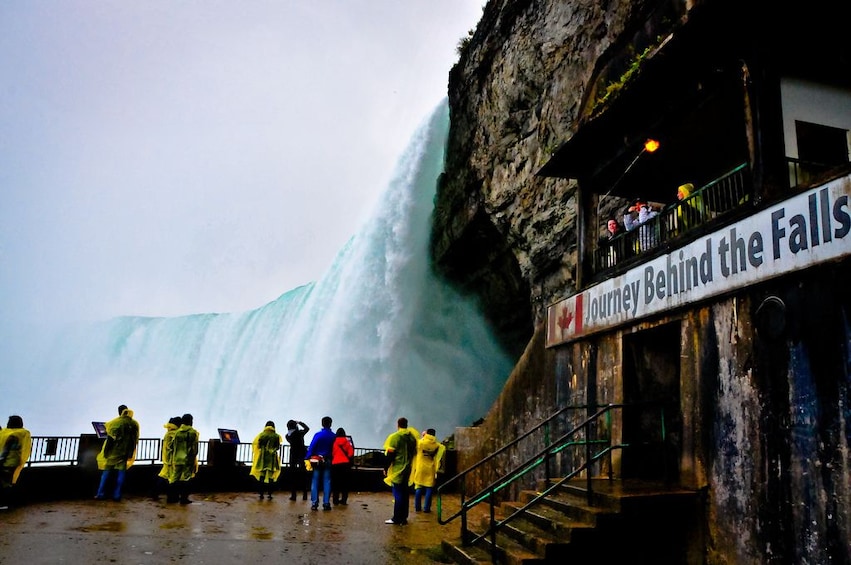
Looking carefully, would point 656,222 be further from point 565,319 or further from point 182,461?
point 182,461

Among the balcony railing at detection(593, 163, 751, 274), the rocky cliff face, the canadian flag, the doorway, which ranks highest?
the rocky cliff face

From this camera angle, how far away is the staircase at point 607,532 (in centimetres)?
630

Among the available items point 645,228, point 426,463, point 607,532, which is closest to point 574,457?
point 426,463

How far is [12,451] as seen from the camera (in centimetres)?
971

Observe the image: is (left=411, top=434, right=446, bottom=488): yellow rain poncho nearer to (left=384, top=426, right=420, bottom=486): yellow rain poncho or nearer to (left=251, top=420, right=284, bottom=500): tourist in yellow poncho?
(left=384, top=426, right=420, bottom=486): yellow rain poncho

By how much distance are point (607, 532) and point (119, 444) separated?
902 centimetres

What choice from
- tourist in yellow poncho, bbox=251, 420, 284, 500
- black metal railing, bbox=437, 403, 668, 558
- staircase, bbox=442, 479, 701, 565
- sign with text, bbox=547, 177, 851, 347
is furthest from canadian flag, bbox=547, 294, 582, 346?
tourist in yellow poncho, bbox=251, 420, 284, 500

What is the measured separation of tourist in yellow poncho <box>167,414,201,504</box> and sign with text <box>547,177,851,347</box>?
7466 mm

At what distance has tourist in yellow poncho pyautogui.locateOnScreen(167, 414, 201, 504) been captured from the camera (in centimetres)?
1141

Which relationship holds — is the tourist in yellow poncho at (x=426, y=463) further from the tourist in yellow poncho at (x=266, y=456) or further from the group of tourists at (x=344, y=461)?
the tourist in yellow poncho at (x=266, y=456)

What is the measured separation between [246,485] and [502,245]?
1385 centimetres

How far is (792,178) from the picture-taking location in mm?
7336

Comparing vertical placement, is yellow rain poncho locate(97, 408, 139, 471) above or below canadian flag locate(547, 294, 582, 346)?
below

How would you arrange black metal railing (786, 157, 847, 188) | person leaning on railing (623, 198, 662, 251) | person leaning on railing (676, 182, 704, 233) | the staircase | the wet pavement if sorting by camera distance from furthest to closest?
person leaning on railing (623, 198, 662, 251) < person leaning on railing (676, 182, 704, 233) < black metal railing (786, 157, 847, 188) < the wet pavement < the staircase
